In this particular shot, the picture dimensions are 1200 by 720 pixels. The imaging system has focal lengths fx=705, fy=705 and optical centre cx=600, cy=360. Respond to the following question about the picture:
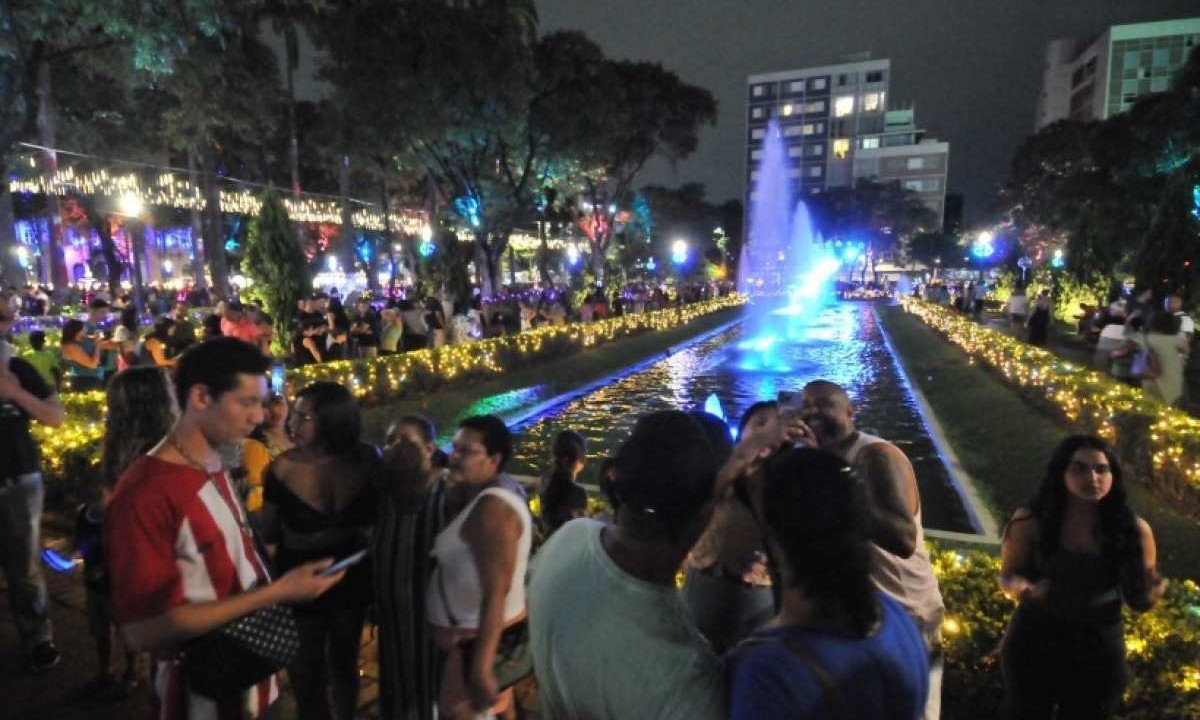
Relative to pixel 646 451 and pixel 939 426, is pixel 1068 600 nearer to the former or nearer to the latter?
pixel 646 451

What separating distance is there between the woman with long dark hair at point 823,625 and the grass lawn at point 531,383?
7.25 metres

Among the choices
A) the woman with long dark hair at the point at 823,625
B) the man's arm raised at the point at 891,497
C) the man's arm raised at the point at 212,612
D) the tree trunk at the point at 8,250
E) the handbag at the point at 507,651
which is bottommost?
the handbag at the point at 507,651

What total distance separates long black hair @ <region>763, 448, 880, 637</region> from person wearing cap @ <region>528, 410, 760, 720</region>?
20 centimetres

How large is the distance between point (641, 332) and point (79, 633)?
2105 centimetres

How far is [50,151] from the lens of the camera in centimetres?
1592

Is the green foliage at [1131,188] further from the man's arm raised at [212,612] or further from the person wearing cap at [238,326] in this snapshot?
the man's arm raised at [212,612]

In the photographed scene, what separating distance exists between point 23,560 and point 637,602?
4.58 m

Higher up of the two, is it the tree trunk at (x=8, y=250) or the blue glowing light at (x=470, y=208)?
the blue glowing light at (x=470, y=208)

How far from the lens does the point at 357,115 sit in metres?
22.9

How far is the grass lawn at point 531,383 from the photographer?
39.2 ft

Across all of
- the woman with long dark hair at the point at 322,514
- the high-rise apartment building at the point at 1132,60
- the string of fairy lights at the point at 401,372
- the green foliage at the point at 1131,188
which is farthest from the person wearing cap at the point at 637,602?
the high-rise apartment building at the point at 1132,60

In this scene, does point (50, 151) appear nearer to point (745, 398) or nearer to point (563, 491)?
point (745, 398)

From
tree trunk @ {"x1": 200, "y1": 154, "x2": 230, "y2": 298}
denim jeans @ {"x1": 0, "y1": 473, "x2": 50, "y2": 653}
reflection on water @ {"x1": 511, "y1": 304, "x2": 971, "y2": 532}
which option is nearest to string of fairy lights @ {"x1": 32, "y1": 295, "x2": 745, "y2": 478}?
denim jeans @ {"x1": 0, "y1": 473, "x2": 50, "y2": 653}

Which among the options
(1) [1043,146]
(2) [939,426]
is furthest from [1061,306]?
(2) [939,426]
